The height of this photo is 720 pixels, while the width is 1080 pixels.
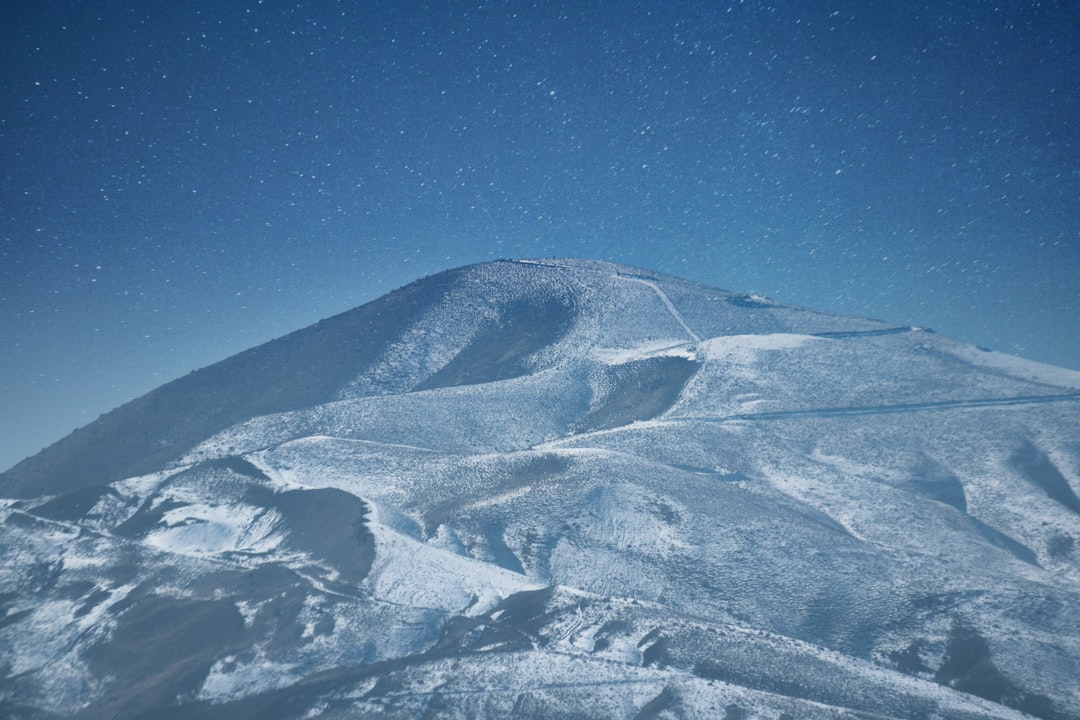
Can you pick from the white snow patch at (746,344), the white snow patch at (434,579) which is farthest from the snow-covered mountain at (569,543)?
the white snow patch at (746,344)

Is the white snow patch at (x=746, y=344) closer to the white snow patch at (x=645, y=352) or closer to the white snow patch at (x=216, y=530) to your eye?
the white snow patch at (x=645, y=352)

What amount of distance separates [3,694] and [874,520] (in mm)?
27740

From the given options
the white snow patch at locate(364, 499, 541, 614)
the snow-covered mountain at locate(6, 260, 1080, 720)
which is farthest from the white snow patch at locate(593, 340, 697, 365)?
the white snow patch at locate(364, 499, 541, 614)

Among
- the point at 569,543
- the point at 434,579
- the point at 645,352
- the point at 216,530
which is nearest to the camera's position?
the point at 434,579

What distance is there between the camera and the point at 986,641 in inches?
593

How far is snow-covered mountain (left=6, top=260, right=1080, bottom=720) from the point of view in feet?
46.2

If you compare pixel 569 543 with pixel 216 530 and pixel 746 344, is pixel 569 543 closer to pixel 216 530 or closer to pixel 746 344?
pixel 216 530

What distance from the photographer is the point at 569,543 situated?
20.0m

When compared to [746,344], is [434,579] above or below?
below

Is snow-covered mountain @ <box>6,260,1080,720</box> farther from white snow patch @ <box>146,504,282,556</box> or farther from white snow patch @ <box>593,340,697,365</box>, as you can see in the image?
white snow patch @ <box>593,340,697,365</box>

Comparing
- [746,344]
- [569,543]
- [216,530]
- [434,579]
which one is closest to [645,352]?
[746,344]

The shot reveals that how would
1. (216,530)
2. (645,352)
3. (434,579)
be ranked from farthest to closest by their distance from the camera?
(645,352) → (216,530) → (434,579)

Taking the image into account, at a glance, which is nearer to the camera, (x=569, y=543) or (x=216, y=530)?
(x=569, y=543)

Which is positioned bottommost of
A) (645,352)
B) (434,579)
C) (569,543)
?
(569,543)
